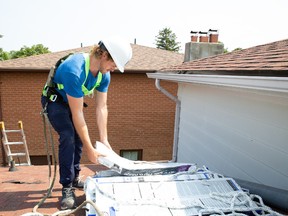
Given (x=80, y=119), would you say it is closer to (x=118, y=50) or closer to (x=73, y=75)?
(x=73, y=75)

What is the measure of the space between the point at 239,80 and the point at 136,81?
23.5 feet

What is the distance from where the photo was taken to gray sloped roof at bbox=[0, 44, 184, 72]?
8.88 m

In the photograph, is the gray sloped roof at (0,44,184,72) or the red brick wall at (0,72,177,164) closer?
the gray sloped roof at (0,44,184,72)

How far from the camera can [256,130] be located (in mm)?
3094

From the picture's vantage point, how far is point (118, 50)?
2.35 m

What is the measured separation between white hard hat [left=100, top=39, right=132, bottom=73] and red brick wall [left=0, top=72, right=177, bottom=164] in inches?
281

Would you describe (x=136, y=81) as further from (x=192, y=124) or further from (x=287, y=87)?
(x=287, y=87)

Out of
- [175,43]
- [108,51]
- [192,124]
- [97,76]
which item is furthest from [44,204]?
[175,43]

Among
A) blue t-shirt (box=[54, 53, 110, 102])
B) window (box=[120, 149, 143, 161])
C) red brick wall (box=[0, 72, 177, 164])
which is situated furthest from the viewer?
window (box=[120, 149, 143, 161])

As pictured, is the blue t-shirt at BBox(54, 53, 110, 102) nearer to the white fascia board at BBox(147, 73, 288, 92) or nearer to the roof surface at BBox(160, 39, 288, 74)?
the white fascia board at BBox(147, 73, 288, 92)

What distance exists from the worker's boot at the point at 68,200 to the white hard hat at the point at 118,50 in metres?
1.29

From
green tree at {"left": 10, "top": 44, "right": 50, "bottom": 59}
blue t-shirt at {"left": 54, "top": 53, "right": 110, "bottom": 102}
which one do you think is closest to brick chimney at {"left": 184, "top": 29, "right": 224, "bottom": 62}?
blue t-shirt at {"left": 54, "top": 53, "right": 110, "bottom": 102}

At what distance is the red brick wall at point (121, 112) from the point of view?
9.20m

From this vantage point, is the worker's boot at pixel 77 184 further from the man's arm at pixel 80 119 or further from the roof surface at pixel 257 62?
the roof surface at pixel 257 62
